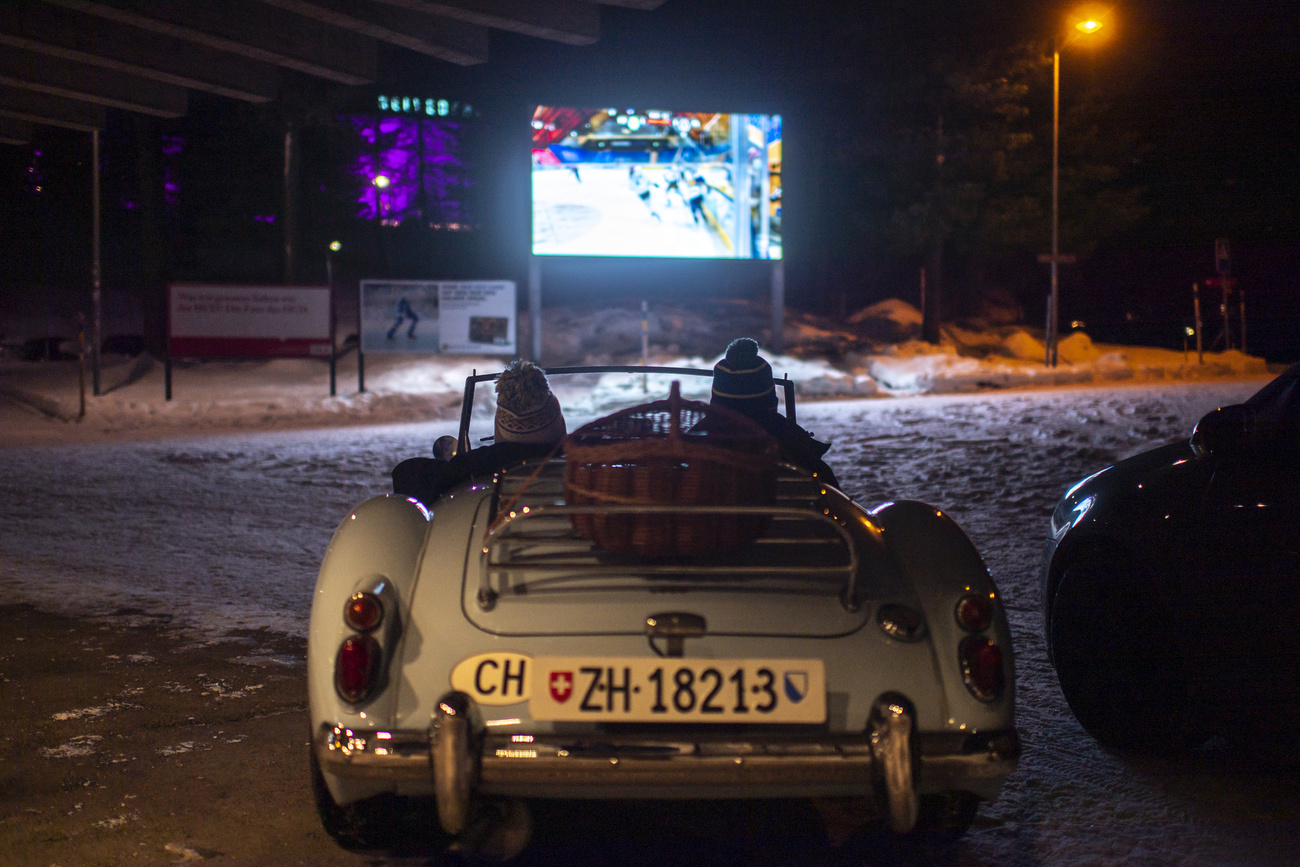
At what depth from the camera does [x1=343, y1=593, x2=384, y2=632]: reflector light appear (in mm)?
2836

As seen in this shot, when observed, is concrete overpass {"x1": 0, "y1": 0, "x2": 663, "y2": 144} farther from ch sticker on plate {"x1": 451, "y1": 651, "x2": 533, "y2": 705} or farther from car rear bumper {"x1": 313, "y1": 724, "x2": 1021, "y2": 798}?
car rear bumper {"x1": 313, "y1": 724, "x2": 1021, "y2": 798}

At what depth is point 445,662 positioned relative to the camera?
276cm

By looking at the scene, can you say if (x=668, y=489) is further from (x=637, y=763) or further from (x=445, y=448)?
(x=445, y=448)

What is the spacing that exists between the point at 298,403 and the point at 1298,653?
1465 centimetres

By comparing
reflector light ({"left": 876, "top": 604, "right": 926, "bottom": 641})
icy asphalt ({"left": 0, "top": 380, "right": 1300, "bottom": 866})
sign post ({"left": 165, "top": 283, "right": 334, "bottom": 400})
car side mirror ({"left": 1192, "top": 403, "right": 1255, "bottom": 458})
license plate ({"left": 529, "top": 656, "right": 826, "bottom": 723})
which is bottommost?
icy asphalt ({"left": 0, "top": 380, "right": 1300, "bottom": 866})

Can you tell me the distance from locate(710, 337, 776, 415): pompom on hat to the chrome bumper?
265 cm

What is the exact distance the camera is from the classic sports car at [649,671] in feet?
8.48

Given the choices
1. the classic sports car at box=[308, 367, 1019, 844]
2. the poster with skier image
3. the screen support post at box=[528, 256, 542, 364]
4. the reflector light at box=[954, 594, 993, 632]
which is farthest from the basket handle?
the screen support post at box=[528, 256, 542, 364]

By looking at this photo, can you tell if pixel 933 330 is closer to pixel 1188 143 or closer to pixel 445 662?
pixel 1188 143

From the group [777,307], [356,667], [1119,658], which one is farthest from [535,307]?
[356,667]

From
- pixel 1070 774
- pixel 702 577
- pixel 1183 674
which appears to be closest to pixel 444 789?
pixel 702 577

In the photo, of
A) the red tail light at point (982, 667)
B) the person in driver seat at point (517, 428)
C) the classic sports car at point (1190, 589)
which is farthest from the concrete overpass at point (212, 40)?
the red tail light at point (982, 667)

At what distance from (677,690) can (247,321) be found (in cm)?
1620

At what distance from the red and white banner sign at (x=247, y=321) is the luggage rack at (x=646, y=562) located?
→ 1538 cm
